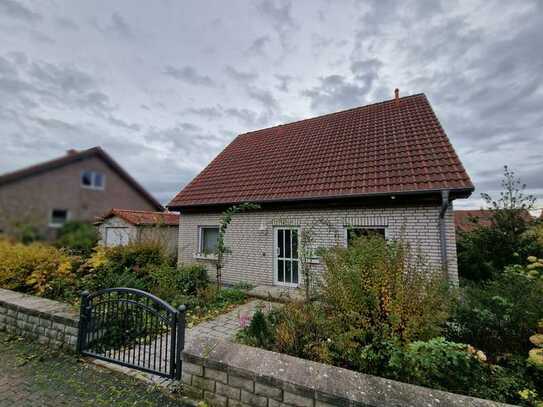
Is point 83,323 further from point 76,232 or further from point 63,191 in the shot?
point 63,191

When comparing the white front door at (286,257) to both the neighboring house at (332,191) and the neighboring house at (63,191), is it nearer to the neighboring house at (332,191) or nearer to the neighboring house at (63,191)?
the neighboring house at (332,191)

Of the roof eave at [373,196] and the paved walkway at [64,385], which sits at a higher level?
the roof eave at [373,196]

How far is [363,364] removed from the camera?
271cm

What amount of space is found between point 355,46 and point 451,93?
5.13 m

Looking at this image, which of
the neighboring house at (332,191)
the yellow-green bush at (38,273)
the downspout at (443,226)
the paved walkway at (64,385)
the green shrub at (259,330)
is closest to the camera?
the paved walkway at (64,385)

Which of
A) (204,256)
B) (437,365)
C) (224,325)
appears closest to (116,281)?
(224,325)

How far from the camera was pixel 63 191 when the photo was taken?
4.26 feet

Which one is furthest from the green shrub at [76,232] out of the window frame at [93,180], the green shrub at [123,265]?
the green shrub at [123,265]

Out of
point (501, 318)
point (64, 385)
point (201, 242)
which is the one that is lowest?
point (64, 385)

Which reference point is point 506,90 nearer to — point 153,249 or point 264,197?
point 264,197

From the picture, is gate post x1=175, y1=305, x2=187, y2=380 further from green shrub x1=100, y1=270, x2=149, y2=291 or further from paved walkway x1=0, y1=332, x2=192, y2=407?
green shrub x1=100, y1=270, x2=149, y2=291

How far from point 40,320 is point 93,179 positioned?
4.41 m

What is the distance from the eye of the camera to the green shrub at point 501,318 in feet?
10.0

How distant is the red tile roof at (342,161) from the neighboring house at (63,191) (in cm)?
571
